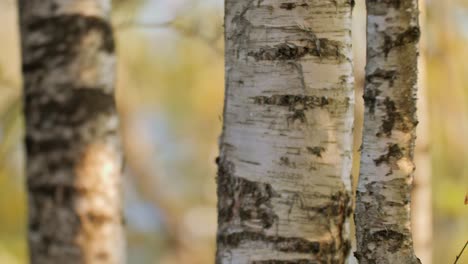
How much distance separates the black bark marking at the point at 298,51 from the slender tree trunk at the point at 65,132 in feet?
3.65

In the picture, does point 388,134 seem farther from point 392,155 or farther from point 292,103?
point 292,103

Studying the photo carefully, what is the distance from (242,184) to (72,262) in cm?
112

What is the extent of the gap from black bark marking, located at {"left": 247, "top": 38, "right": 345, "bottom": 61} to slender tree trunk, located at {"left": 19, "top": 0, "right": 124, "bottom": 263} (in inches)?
43.8

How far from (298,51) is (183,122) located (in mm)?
16477

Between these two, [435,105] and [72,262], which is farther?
[435,105]

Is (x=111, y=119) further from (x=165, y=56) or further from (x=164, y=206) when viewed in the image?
(x=165, y=56)

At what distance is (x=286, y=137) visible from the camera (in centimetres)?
169

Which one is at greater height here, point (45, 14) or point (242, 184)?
point (45, 14)

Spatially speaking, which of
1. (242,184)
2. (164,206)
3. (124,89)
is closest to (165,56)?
(124,89)

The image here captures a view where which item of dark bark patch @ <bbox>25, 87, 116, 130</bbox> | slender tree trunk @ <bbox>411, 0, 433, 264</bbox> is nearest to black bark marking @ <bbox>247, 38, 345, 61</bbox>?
dark bark patch @ <bbox>25, 87, 116, 130</bbox>

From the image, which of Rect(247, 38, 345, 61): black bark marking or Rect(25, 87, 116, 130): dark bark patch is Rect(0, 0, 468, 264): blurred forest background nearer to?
Rect(25, 87, 116, 130): dark bark patch

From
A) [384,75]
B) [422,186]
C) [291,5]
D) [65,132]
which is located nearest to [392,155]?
[384,75]

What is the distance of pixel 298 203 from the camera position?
5.56ft

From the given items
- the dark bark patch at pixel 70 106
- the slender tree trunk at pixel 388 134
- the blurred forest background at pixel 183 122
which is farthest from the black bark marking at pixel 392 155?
the blurred forest background at pixel 183 122
